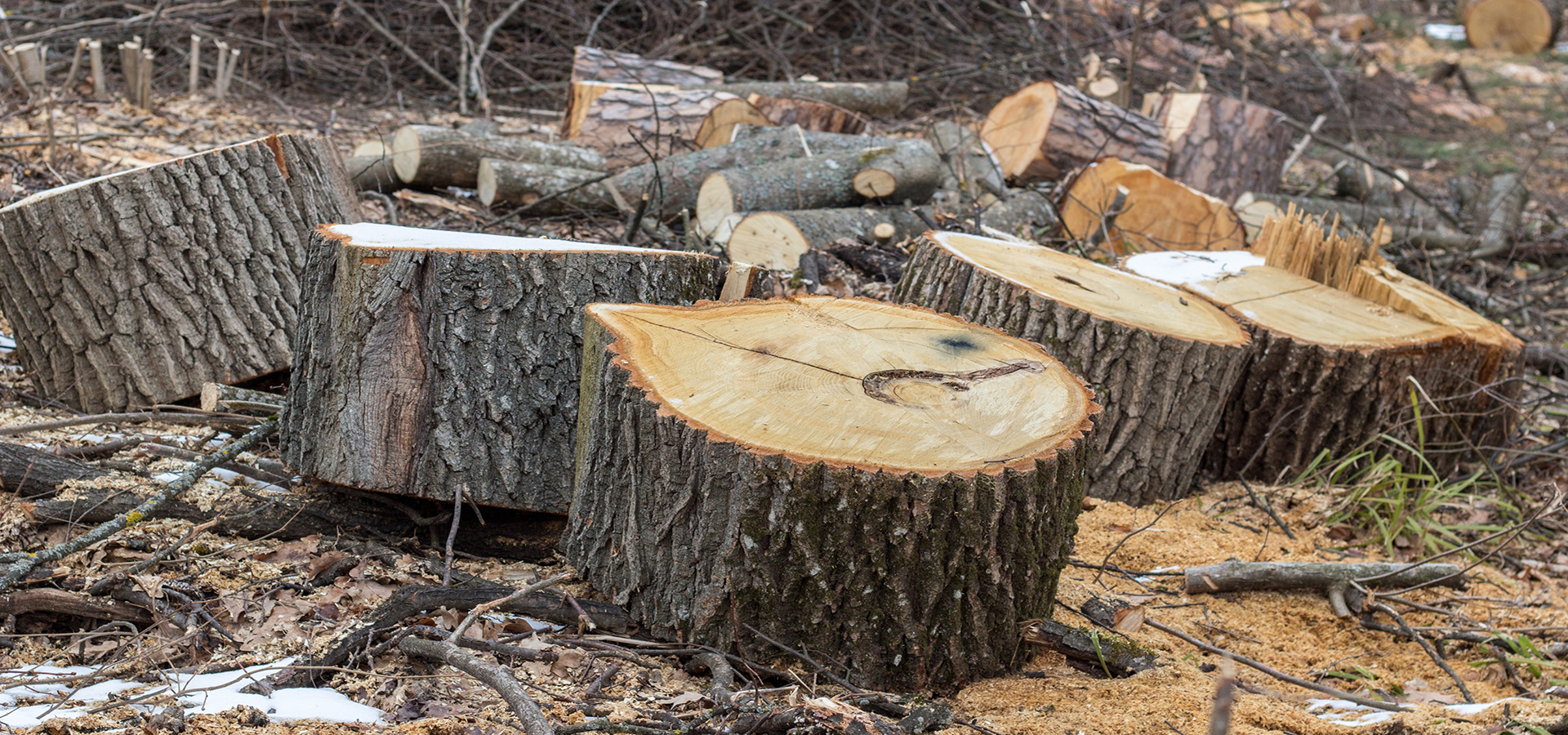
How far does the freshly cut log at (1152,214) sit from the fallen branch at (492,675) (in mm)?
4173

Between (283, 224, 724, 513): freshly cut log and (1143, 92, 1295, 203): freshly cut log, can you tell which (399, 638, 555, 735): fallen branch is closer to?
(283, 224, 724, 513): freshly cut log

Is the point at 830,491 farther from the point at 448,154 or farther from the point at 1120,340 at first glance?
the point at 448,154

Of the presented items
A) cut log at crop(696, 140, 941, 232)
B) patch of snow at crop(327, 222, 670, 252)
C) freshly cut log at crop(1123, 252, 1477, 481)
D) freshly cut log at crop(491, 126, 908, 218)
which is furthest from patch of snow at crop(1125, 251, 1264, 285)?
patch of snow at crop(327, 222, 670, 252)

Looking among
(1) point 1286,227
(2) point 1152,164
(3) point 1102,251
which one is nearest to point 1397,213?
(2) point 1152,164

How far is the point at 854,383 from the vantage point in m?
2.23

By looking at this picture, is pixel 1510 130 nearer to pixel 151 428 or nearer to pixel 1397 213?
pixel 1397 213

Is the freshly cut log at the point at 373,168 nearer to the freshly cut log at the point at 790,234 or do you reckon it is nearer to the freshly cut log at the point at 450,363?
the freshly cut log at the point at 790,234

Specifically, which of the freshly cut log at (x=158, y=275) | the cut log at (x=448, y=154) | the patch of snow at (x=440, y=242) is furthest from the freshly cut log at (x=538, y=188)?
the patch of snow at (x=440, y=242)

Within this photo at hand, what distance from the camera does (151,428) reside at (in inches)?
129

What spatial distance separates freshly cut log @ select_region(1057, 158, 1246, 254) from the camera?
18.2 feet

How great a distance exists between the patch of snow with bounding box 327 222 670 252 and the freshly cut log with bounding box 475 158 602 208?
259 centimetres

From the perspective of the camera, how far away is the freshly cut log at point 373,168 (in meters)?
5.62

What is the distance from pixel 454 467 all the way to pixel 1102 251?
3.73 m

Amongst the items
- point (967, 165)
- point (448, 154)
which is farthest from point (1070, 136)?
point (448, 154)
